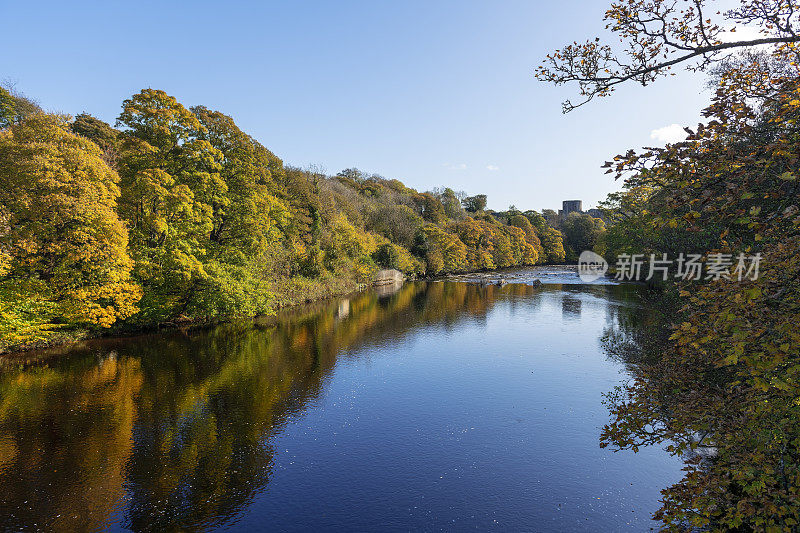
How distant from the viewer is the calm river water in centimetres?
888

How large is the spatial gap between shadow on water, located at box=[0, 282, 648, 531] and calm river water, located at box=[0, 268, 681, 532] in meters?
0.05

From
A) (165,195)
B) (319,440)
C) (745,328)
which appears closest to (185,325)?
(165,195)

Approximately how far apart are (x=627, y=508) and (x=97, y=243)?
863 inches

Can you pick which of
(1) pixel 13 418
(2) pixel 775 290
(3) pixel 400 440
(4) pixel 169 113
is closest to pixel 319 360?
(3) pixel 400 440

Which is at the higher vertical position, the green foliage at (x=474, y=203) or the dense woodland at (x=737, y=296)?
the green foliage at (x=474, y=203)

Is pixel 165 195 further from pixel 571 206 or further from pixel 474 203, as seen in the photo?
pixel 571 206

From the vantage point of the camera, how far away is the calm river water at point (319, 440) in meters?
8.88

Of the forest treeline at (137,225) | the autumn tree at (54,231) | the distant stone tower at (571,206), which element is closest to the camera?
the autumn tree at (54,231)

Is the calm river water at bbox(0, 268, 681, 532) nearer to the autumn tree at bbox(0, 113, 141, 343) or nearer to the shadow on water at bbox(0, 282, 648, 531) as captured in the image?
the shadow on water at bbox(0, 282, 648, 531)

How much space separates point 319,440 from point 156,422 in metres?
5.13

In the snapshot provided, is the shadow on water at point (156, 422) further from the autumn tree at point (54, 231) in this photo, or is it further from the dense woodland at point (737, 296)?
the dense woodland at point (737, 296)

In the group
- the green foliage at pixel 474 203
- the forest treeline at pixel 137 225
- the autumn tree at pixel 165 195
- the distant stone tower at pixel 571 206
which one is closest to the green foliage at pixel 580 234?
the green foliage at pixel 474 203

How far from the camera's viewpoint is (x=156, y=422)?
1288 centimetres

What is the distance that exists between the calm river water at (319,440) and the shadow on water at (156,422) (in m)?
0.05
